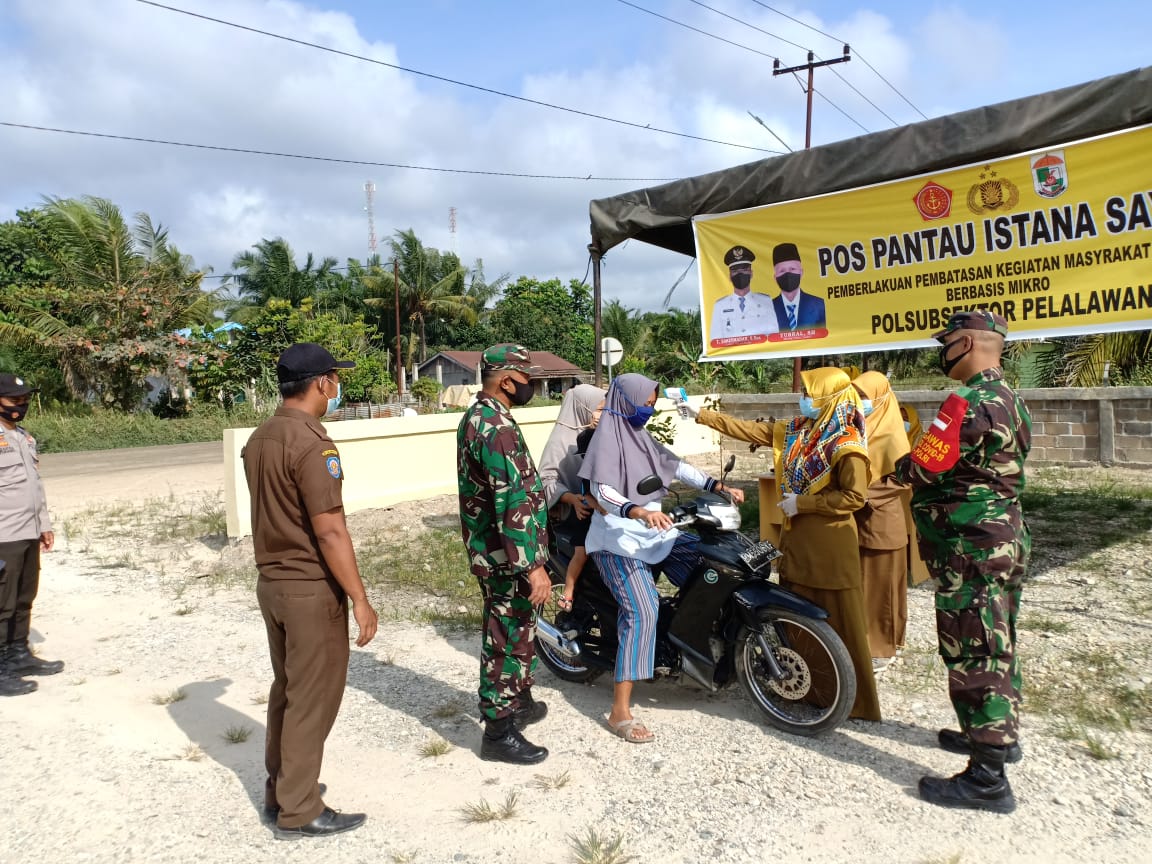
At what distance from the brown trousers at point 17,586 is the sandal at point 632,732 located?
3.63 metres

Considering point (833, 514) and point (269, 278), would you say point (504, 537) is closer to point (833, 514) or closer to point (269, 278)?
point (833, 514)

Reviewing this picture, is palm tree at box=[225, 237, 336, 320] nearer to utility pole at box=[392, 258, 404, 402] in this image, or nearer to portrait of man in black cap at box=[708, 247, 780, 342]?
utility pole at box=[392, 258, 404, 402]

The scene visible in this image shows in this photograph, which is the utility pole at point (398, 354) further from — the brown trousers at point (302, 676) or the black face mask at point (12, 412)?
the brown trousers at point (302, 676)

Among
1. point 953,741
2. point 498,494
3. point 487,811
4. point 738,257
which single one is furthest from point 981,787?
point 738,257

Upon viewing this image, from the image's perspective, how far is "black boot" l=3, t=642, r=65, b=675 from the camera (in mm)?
4922

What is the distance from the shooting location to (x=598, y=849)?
2924 mm

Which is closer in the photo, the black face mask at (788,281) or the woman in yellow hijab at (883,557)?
the woman in yellow hijab at (883,557)

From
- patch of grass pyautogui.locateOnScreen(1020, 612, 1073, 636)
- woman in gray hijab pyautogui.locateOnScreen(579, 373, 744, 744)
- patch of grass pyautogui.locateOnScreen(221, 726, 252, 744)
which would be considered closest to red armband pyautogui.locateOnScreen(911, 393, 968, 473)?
woman in gray hijab pyautogui.locateOnScreen(579, 373, 744, 744)

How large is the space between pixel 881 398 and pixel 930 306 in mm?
1676

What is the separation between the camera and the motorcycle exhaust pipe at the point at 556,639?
432cm

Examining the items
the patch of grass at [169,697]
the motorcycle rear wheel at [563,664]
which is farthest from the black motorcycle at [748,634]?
the patch of grass at [169,697]

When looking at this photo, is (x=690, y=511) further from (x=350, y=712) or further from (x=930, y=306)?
(x=930, y=306)

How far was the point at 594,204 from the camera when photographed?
288 inches

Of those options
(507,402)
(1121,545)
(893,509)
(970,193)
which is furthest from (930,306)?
(507,402)
